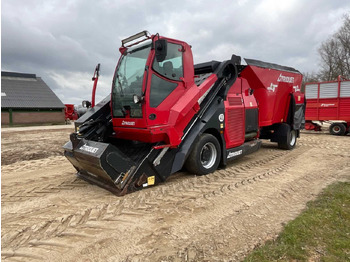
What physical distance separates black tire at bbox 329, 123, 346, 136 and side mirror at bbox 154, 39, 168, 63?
11600 millimetres

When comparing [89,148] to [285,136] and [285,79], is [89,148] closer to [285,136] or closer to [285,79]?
[285,79]

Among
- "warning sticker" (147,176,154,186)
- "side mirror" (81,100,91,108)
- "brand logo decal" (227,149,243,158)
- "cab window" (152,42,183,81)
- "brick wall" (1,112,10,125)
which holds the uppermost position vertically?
"cab window" (152,42,183,81)

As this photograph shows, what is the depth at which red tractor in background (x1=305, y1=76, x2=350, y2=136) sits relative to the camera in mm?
11977

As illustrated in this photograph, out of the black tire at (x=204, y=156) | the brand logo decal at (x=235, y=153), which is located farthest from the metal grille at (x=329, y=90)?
the black tire at (x=204, y=156)

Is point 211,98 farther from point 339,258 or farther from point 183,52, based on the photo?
point 339,258

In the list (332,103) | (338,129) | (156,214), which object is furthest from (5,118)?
(338,129)

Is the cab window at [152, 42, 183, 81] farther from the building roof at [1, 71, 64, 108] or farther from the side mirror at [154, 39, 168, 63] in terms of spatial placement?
the building roof at [1, 71, 64, 108]

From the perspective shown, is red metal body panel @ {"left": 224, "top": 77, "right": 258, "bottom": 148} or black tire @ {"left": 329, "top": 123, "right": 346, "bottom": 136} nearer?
red metal body panel @ {"left": 224, "top": 77, "right": 258, "bottom": 148}

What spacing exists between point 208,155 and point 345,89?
10.4 m

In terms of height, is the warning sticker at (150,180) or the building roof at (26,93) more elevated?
the building roof at (26,93)

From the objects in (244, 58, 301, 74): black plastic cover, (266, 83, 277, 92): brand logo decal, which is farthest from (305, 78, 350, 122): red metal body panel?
(266, 83, 277, 92): brand logo decal

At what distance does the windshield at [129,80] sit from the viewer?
4.18 metres

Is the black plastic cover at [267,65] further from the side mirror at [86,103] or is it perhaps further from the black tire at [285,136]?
the side mirror at [86,103]

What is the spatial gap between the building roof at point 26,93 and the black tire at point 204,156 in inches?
1079
